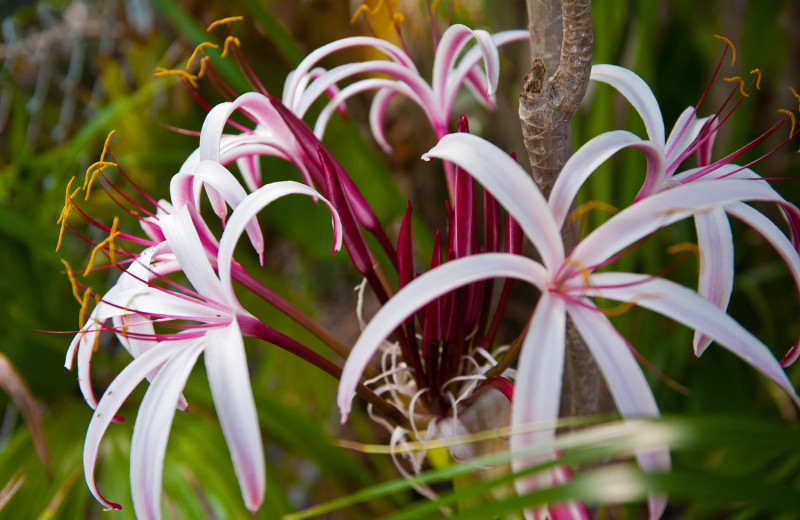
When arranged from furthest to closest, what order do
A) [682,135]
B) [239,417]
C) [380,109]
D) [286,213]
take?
[286,213] < [380,109] < [682,135] < [239,417]

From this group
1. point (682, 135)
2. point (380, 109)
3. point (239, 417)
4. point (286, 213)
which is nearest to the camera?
point (239, 417)

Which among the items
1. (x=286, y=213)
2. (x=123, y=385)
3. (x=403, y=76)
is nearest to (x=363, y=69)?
(x=403, y=76)

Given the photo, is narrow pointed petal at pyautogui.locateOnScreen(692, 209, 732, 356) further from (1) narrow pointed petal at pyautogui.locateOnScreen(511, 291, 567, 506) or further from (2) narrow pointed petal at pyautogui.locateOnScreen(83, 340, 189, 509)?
(2) narrow pointed petal at pyautogui.locateOnScreen(83, 340, 189, 509)

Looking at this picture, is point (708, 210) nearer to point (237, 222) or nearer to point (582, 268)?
point (582, 268)

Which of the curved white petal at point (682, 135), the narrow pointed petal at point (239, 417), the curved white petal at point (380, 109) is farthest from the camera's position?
the curved white petal at point (380, 109)

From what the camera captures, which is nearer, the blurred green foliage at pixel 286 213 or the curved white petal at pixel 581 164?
the curved white petal at pixel 581 164

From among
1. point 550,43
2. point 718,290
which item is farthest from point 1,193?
point 718,290

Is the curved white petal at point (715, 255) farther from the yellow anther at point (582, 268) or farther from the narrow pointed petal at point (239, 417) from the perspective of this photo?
the narrow pointed petal at point (239, 417)

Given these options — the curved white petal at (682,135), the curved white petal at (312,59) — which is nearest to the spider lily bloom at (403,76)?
the curved white petal at (312,59)
